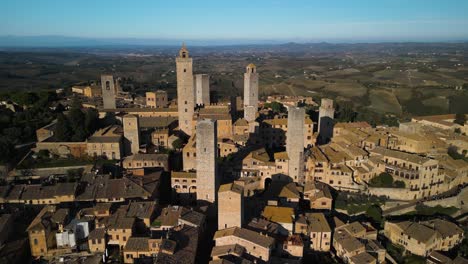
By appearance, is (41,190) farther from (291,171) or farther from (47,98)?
(47,98)

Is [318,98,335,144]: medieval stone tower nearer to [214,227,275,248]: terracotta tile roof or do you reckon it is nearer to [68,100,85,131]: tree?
[214,227,275,248]: terracotta tile roof

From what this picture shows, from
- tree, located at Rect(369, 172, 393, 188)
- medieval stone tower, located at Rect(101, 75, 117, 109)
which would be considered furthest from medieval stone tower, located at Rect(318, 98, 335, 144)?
medieval stone tower, located at Rect(101, 75, 117, 109)

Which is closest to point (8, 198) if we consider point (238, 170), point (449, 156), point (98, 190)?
point (98, 190)

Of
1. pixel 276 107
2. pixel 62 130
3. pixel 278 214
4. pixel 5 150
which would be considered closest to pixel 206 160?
pixel 278 214

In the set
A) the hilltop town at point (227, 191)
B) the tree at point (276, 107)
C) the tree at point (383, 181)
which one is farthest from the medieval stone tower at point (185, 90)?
the tree at point (383, 181)

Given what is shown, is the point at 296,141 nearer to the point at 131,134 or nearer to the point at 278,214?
the point at 278,214

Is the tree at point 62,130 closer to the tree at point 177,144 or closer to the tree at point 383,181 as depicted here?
the tree at point 177,144
